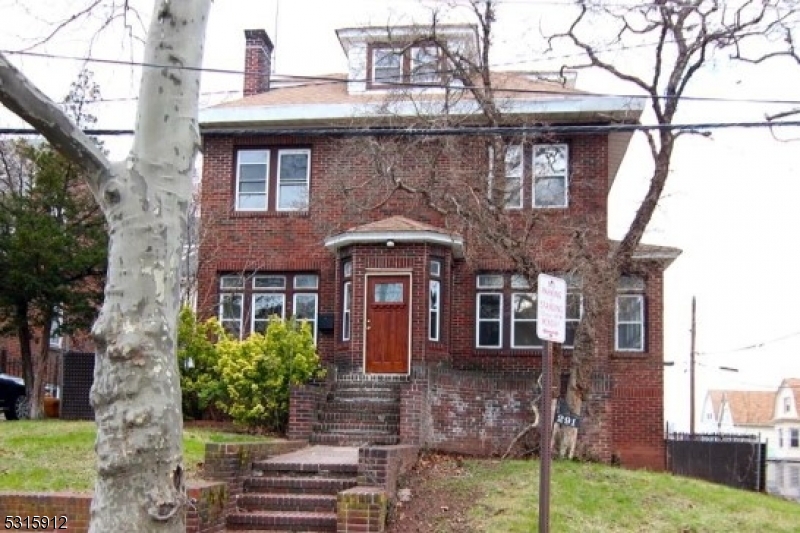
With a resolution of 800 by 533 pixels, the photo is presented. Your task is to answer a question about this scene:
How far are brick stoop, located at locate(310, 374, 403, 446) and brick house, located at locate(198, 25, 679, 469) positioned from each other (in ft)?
0.19

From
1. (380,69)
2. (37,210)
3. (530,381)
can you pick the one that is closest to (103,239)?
(37,210)

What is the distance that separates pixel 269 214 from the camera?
71.2 ft

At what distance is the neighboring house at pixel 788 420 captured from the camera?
239ft

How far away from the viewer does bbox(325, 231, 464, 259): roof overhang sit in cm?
1909

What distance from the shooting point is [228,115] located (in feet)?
71.6

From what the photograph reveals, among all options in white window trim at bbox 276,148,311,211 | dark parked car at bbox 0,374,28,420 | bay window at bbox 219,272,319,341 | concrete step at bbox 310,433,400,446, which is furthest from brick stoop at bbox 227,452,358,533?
dark parked car at bbox 0,374,28,420

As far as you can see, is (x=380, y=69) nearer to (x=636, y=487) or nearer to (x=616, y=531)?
(x=636, y=487)

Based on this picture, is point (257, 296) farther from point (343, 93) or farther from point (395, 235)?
point (343, 93)

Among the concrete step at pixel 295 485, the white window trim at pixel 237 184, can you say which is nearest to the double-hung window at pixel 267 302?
the white window trim at pixel 237 184

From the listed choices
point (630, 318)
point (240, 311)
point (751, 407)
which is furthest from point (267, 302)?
point (751, 407)

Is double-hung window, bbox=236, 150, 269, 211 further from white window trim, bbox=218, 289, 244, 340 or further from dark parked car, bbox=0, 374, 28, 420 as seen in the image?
dark parked car, bbox=0, 374, 28, 420

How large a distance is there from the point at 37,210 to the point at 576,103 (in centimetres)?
1150

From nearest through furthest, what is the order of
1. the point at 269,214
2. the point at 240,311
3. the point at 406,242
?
the point at 406,242, the point at 240,311, the point at 269,214

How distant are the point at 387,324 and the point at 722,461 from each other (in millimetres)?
7831
